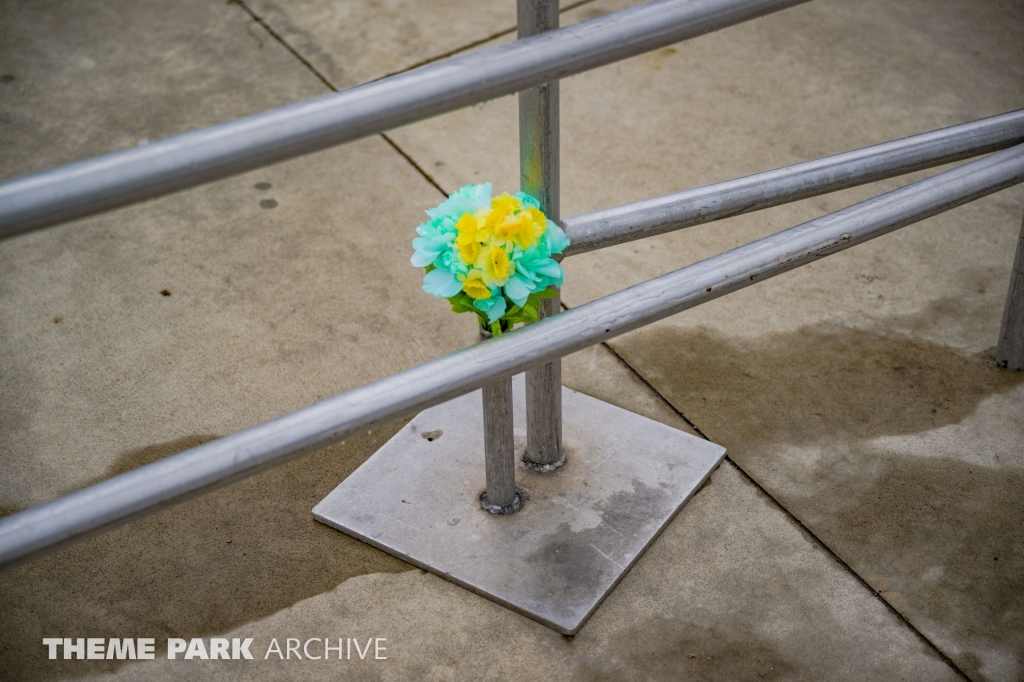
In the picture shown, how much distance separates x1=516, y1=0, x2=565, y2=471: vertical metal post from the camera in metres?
2.00

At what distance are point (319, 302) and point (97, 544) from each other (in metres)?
1.03

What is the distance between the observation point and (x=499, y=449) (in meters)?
2.39

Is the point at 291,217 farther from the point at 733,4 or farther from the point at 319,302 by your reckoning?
the point at 733,4

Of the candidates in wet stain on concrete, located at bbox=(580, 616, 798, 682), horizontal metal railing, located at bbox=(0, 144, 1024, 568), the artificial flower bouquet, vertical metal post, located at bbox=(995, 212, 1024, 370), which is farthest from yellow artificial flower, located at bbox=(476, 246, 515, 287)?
vertical metal post, located at bbox=(995, 212, 1024, 370)

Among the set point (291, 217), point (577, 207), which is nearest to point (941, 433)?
point (577, 207)

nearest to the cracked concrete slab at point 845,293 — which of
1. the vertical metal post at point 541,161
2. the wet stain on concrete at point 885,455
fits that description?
the wet stain on concrete at point 885,455

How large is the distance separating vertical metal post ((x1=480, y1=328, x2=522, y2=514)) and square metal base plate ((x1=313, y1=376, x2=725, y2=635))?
1.3 inches

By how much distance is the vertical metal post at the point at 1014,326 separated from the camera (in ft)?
9.33

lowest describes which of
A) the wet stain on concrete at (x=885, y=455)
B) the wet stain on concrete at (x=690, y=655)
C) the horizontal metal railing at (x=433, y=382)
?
the wet stain on concrete at (x=690, y=655)

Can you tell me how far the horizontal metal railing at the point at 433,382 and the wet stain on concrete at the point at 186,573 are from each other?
790 mm

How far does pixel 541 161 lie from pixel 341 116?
0.66 m

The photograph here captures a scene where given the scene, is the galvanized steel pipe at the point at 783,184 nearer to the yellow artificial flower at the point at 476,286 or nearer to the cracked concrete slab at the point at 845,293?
the yellow artificial flower at the point at 476,286

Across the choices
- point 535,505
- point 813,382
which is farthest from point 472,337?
point 813,382

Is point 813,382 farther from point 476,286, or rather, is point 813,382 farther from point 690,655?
point 476,286
